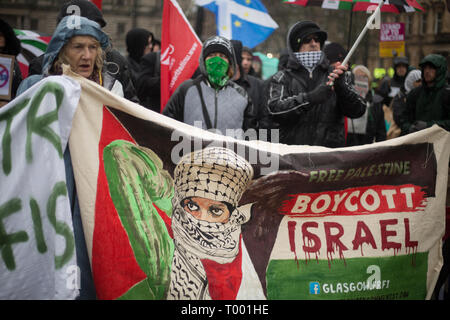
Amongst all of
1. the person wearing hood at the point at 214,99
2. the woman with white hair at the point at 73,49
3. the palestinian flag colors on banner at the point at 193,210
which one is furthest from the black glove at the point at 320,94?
the woman with white hair at the point at 73,49

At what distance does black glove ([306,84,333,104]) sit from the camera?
464 centimetres

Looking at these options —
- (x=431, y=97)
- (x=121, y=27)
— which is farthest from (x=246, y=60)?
(x=121, y=27)

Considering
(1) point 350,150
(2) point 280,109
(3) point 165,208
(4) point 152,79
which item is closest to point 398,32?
(4) point 152,79

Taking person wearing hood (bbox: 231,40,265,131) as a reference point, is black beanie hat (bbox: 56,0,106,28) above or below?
above

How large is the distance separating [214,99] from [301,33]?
1005mm

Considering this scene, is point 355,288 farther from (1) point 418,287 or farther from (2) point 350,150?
(2) point 350,150

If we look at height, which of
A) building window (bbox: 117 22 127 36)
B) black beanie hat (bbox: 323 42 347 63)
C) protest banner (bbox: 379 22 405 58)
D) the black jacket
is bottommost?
the black jacket

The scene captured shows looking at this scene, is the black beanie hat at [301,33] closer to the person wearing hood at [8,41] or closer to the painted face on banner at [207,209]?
the painted face on banner at [207,209]

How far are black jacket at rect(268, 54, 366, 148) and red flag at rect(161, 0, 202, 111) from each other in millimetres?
1419

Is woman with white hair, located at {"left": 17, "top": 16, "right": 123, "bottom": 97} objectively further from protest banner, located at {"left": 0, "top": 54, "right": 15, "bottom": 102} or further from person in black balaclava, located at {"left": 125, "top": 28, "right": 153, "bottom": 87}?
person in black balaclava, located at {"left": 125, "top": 28, "right": 153, "bottom": 87}

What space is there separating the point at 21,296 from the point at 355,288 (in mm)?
1892

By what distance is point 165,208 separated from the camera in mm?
3404

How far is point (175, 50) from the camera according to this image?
616 centimetres

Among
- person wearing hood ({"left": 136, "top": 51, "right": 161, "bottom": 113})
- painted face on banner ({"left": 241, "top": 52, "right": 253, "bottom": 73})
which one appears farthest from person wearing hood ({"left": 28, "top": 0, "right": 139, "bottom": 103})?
painted face on banner ({"left": 241, "top": 52, "right": 253, "bottom": 73})
